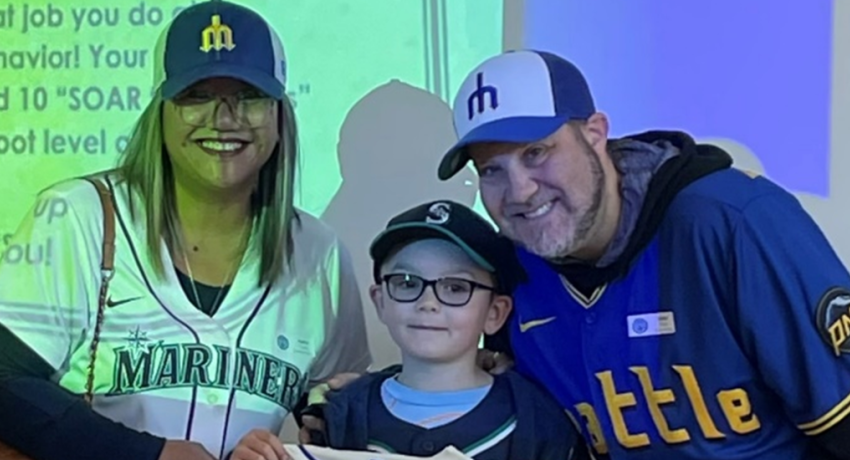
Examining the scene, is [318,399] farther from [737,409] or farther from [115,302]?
[737,409]

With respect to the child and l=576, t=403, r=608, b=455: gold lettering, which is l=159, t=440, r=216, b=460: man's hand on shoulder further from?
l=576, t=403, r=608, b=455: gold lettering

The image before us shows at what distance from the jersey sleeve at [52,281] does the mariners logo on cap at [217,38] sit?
0.23 meters

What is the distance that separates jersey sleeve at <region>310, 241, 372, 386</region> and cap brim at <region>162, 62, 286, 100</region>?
25 cm

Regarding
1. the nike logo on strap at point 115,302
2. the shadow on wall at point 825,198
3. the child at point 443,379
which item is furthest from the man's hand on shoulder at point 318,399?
the shadow on wall at point 825,198

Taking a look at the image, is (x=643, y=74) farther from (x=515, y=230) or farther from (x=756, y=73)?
(x=515, y=230)

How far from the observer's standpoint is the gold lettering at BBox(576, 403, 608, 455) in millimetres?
1366

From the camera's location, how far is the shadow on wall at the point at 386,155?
81.1 inches

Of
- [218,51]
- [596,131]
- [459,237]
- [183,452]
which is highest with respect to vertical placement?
[218,51]

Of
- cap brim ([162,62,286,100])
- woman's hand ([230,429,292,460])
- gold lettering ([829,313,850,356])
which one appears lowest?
woman's hand ([230,429,292,460])

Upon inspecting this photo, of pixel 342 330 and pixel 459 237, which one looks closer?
pixel 459 237

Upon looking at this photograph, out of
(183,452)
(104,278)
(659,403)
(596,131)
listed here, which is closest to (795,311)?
(659,403)

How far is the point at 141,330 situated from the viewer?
1.44 metres

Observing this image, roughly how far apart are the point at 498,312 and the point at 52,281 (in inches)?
19.9

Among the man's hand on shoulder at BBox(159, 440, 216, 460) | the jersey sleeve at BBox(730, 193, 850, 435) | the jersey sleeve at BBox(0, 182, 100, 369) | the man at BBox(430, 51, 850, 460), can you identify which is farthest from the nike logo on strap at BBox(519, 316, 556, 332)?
the jersey sleeve at BBox(0, 182, 100, 369)
